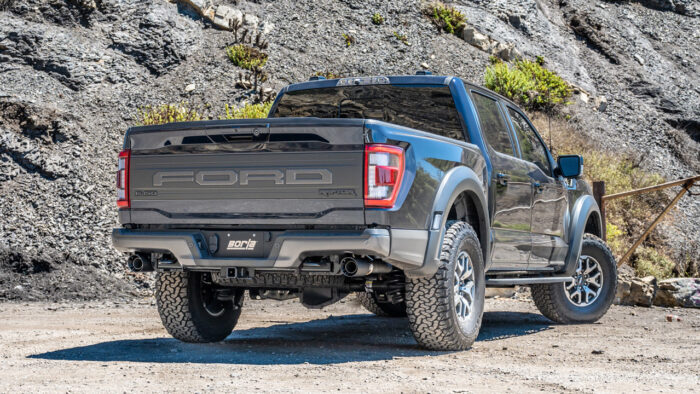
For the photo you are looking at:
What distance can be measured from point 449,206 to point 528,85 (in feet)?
48.1

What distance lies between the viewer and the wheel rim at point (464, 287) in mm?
6129

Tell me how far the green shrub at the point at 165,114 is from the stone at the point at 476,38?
9.13m

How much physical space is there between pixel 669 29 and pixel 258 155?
2462 cm

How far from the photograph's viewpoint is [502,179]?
22.9 feet

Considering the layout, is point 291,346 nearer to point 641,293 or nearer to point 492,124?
point 492,124

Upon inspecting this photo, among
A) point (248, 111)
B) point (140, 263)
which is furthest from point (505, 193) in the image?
point (248, 111)

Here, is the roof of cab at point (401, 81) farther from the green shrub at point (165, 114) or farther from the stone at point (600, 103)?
the stone at point (600, 103)

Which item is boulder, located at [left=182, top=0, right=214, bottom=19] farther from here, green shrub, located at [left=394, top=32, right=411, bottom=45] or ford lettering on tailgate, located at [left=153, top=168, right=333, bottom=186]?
ford lettering on tailgate, located at [left=153, top=168, right=333, bottom=186]

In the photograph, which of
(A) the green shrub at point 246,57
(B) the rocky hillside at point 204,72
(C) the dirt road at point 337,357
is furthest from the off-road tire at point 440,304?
(A) the green shrub at point 246,57

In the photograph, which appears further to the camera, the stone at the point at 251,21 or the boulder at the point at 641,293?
the stone at the point at 251,21

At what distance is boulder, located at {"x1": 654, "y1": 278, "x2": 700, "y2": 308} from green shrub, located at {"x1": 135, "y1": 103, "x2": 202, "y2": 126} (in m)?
8.46

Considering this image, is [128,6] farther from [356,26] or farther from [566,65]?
[566,65]

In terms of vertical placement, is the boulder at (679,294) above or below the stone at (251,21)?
below

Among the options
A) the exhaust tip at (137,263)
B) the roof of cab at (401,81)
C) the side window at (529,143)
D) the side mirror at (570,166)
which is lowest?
the exhaust tip at (137,263)
